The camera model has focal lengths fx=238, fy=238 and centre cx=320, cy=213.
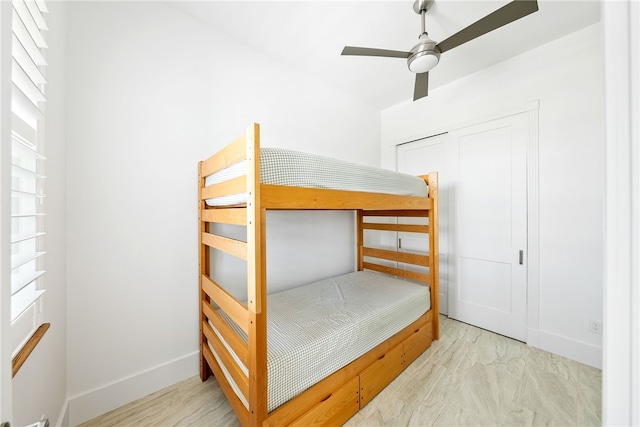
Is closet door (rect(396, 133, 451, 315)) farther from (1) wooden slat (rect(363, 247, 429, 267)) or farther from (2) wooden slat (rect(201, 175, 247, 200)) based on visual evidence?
(2) wooden slat (rect(201, 175, 247, 200))

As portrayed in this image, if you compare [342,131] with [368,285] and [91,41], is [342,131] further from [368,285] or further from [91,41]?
[91,41]

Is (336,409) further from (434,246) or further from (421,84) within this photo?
(421,84)

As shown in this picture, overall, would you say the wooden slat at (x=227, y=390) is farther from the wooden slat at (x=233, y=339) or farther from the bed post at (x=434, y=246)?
the bed post at (x=434, y=246)

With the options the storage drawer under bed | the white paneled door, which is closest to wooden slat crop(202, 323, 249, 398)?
the storage drawer under bed

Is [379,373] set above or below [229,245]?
below

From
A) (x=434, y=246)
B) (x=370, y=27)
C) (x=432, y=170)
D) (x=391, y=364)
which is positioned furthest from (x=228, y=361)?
(x=432, y=170)

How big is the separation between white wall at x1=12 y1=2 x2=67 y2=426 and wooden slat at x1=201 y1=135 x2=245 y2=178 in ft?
2.22

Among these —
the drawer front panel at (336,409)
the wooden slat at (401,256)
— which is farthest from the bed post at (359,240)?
the drawer front panel at (336,409)

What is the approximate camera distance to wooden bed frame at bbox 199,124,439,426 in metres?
0.99

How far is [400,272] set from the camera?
240 centimetres

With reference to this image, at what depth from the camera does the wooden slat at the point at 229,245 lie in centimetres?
109

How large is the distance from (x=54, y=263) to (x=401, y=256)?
7.87 feet

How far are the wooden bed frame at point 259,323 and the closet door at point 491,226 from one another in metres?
0.81

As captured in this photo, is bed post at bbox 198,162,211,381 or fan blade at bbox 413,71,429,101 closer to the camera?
bed post at bbox 198,162,211,381
